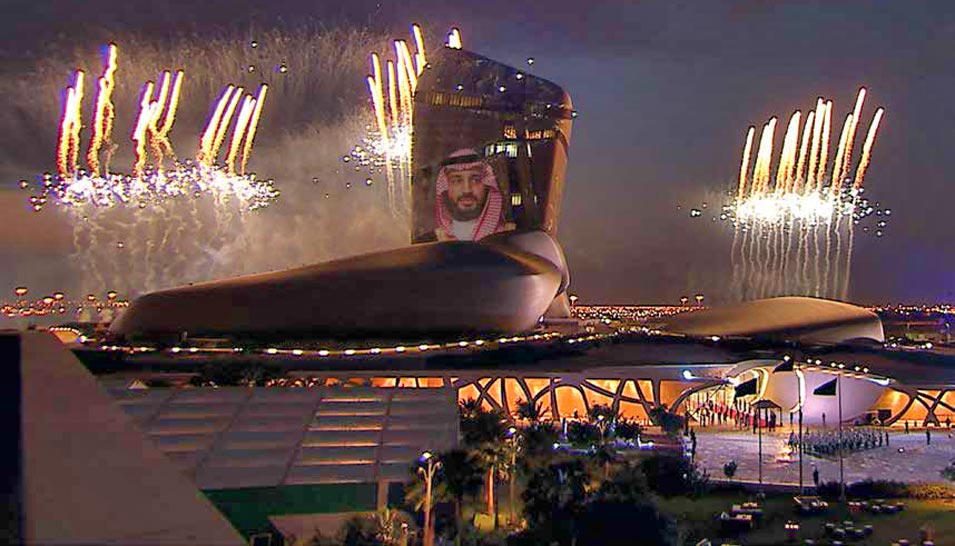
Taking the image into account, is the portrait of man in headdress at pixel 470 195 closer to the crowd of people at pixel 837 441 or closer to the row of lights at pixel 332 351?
the row of lights at pixel 332 351

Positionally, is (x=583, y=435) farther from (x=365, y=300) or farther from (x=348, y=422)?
(x=365, y=300)

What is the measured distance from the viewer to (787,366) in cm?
6106

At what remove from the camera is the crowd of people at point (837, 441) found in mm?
49406

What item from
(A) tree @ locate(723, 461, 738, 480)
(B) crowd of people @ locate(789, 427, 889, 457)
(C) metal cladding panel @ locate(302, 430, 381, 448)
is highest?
(C) metal cladding panel @ locate(302, 430, 381, 448)

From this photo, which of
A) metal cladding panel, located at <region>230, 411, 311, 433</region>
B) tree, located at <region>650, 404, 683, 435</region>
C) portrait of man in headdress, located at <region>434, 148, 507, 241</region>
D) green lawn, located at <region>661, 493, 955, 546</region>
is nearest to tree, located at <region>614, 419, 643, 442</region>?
tree, located at <region>650, 404, 683, 435</region>

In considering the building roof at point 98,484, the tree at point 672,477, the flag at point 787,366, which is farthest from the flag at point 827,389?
the building roof at point 98,484

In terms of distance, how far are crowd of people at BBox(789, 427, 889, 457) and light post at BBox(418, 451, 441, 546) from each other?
2690 centimetres

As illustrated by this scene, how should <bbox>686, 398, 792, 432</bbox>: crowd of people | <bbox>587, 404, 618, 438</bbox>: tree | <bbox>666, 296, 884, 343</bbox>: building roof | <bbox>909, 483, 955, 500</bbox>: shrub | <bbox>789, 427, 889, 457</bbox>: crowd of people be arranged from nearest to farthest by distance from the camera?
<bbox>909, 483, 955, 500</bbox>: shrub → <bbox>587, 404, 618, 438</bbox>: tree → <bbox>789, 427, 889, 457</bbox>: crowd of people → <bbox>686, 398, 792, 432</bbox>: crowd of people → <bbox>666, 296, 884, 343</bbox>: building roof

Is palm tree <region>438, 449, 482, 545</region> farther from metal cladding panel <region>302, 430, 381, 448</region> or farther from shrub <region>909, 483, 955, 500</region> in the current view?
shrub <region>909, 483, 955, 500</region>

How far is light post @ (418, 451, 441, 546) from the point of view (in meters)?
25.9

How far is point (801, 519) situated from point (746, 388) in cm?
2941

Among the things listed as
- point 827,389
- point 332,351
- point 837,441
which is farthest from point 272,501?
point 827,389

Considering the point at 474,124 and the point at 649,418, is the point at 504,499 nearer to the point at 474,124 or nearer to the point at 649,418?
the point at 649,418

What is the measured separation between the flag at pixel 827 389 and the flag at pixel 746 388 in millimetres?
3650
